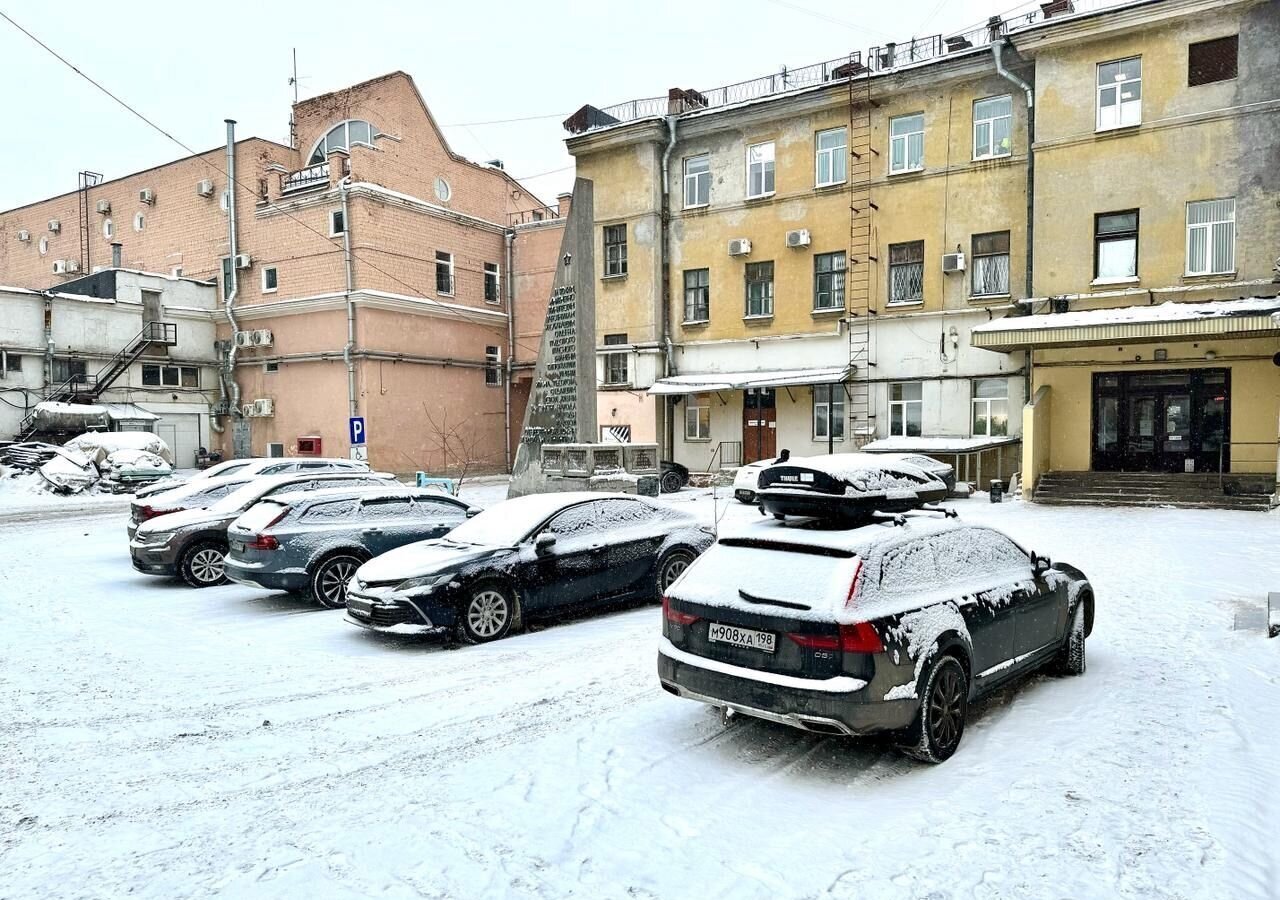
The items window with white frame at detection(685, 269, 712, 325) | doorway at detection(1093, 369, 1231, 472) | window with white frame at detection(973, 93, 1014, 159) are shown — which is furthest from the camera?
window with white frame at detection(685, 269, 712, 325)

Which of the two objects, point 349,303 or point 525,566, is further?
point 349,303

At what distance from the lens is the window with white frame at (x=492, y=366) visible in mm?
38188

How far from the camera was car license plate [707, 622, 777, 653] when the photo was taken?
202 inches

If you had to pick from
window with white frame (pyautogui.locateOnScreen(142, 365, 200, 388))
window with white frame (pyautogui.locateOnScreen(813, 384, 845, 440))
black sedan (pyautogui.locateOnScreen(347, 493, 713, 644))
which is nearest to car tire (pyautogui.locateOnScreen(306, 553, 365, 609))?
black sedan (pyautogui.locateOnScreen(347, 493, 713, 644))

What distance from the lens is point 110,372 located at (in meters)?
33.4

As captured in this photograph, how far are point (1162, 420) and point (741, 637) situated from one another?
20.1 meters

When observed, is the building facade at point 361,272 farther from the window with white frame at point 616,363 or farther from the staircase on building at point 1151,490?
the staircase on building at point 1151,490

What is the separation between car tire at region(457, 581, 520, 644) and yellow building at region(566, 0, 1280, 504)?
15.6m

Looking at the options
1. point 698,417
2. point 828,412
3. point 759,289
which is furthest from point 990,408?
point 698,417

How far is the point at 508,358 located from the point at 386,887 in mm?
36047

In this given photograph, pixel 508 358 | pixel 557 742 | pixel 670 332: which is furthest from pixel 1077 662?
pixel 508 358

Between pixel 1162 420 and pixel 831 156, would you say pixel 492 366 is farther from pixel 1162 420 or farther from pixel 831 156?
pixel 1162 420

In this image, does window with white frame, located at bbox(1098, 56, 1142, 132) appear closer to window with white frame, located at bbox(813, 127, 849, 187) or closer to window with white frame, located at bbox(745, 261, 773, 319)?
window with white frame, located at bbox(813, 127, 849, 187)

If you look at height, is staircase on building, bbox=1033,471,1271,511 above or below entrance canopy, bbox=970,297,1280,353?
below
